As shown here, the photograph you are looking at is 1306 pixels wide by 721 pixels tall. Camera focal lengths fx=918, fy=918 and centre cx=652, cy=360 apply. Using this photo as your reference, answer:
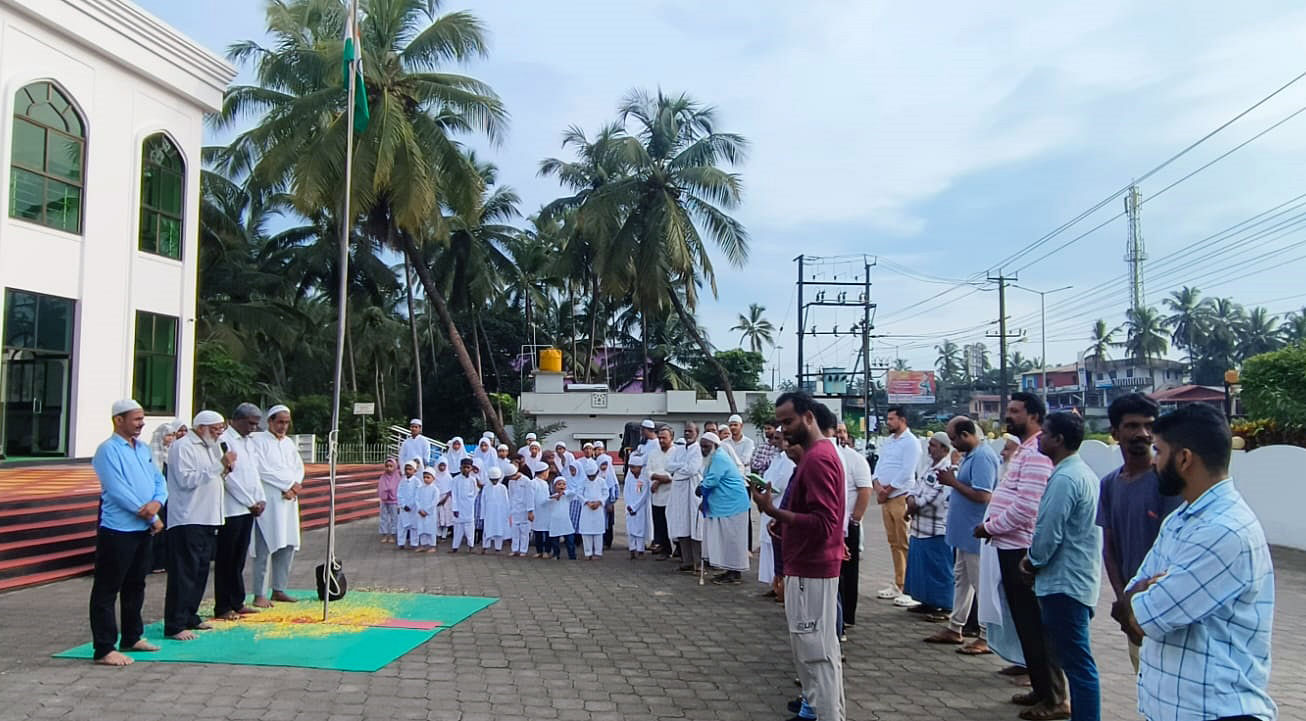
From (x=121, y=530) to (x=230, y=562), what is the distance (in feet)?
5.51

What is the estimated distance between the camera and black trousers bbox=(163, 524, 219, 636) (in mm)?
7102

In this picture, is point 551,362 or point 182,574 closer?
point 182,574

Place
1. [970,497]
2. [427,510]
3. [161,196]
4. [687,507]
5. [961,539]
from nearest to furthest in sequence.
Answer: [970,497], [961,539], [687,507], [427,510], [161,196]

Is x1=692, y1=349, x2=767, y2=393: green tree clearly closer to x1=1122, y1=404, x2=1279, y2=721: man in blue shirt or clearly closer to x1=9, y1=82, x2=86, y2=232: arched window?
x1=9, y1=82, x2=86, y2=232: arched window

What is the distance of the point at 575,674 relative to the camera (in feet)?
20.5

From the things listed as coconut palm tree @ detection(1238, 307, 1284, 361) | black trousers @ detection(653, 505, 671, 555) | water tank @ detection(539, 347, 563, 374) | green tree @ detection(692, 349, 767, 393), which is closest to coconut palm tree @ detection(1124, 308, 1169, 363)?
coconut palm tree @ detection(1238, 307, 1284, 361)

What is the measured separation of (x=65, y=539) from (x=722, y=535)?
744 centimetres

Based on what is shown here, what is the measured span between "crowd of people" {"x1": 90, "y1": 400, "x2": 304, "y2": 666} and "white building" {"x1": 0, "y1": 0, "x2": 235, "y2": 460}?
29.6 ft

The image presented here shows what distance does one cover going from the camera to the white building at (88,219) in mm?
15461

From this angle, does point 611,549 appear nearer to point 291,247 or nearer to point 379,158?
point 379,158

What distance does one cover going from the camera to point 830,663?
4.83 meters

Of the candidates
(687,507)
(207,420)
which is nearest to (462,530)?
(687,507)

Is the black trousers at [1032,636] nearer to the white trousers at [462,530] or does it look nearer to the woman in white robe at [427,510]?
the white trousers at [462,530]

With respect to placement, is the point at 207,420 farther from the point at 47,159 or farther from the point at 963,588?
the point at 47,159
